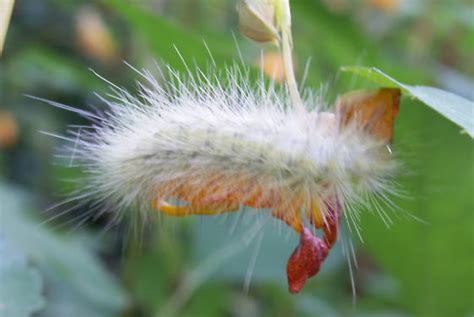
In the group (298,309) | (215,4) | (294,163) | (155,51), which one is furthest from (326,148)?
(215,4)


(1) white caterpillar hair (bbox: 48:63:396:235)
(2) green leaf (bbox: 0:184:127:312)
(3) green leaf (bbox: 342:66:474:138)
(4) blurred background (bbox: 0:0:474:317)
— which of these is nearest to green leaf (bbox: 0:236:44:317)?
(4) blurred background (bbox: 0:0:474:317)

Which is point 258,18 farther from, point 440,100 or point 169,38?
point 169,38

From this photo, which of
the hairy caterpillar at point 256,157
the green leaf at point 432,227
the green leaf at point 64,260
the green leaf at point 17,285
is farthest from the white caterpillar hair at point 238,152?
the green leaf at point 64,260

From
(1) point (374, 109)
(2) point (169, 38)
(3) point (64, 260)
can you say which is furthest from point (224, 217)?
(1) point (374, 109)

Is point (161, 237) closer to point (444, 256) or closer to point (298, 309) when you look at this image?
point (298, 309)

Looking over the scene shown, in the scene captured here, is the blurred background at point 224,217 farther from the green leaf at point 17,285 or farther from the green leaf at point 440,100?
the green leaf at point 440,100

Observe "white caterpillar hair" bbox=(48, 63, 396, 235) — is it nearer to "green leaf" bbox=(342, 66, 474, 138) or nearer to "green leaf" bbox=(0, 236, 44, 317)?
"green leaf" bbox=(342, 66, 474, 138)
